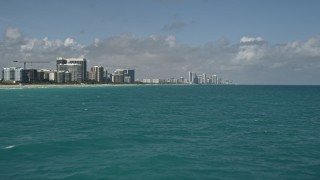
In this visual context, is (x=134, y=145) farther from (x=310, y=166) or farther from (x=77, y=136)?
(x=310, y=166)

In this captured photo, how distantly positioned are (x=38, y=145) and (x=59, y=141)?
3.57 m

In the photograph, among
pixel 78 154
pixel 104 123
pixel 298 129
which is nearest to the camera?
pixel 78 154

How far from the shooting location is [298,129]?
65188 millimetres

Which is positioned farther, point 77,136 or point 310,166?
point 77,136

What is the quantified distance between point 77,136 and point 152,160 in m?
19.3

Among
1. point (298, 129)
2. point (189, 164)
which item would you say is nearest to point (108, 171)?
point (189, 164)

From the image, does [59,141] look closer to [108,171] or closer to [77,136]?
[77,136]

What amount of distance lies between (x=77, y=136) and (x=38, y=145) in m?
8.18

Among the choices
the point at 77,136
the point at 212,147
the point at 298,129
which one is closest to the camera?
the point at 212,147

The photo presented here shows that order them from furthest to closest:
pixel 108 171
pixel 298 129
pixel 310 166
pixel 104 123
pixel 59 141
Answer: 1. pixel 104 123
2. pixel 298 129
3. pixel 59 141
4. pixel 310 166
5. pixel 108 171

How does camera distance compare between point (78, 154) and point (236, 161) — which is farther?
point (78, 154)

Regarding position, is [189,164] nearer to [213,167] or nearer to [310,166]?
[213,167]

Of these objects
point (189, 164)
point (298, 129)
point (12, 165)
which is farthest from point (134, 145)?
point (298, 129)

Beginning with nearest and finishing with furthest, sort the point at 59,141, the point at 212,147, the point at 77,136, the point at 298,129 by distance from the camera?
the point at 212,147 → the point at 59,141 → the point at 77,136 → the point at 298,129
